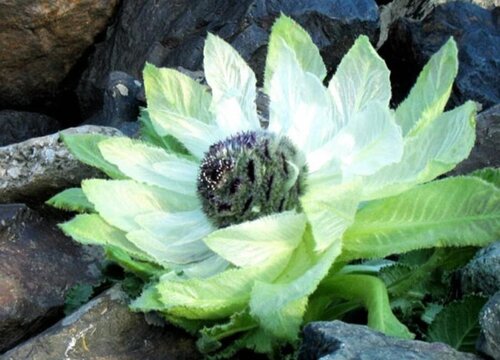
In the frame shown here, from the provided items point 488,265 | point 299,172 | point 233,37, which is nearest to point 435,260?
point 488,265

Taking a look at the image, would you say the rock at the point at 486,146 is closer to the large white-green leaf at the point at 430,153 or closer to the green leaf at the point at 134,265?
the large white-green leaf at the point at 430,153

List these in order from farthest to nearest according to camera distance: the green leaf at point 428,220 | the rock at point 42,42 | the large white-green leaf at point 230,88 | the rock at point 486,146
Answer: the rock at point 42,42 → the rock at point 486,146 → the large white-green leaf at point 230,88 → the green leaf at point 428,220

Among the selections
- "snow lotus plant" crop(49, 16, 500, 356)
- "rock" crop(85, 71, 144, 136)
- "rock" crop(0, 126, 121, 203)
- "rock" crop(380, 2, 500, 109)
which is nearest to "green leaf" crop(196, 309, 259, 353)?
"snow lotus plant" crop(49, 16, 500, 356)

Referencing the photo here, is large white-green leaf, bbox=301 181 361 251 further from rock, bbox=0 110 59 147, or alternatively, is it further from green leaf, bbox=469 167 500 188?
rock, bbox=0 110 59 147

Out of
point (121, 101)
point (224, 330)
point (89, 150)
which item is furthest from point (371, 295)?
point (121, 101)

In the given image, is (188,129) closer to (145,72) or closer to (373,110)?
(145,72)

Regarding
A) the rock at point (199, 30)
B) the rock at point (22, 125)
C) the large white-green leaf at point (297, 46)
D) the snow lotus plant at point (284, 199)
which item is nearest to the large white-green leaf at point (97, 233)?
the snow lotus plant at point (284, 199)
